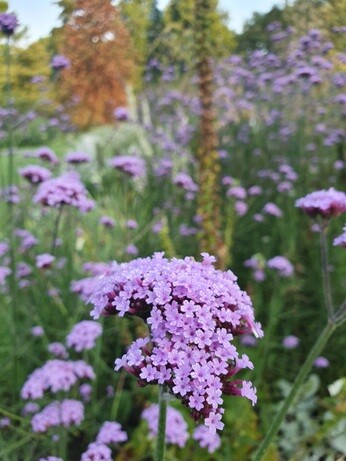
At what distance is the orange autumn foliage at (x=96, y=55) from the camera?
147 inches

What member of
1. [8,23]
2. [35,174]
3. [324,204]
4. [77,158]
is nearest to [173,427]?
[324,204]

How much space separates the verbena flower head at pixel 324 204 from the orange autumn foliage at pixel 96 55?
2.39 metres

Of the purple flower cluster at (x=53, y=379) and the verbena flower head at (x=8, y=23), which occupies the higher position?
the verbena flower head at (x=8, y=23)

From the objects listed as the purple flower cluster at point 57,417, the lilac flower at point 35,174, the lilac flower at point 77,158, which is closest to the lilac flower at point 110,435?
the purple flower cluster at point 57,417

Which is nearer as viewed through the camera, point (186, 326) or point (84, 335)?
point (186, 326)

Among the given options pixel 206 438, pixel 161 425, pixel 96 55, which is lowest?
pixel 206 438

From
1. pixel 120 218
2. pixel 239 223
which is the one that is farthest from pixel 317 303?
pixel 120 218

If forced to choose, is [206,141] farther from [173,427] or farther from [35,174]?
[173,427]

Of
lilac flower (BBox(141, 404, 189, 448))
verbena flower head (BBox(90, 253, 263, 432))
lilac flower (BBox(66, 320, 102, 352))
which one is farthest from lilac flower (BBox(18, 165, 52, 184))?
verbena flower head (BBox(90, 253, 263, 432))

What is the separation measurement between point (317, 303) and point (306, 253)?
1.39 feet

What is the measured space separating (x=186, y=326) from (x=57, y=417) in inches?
35.2

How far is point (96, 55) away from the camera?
5180 mm

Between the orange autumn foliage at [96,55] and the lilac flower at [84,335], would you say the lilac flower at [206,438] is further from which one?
the orange autumn foliage at [96,55]

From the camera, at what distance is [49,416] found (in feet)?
5.22
